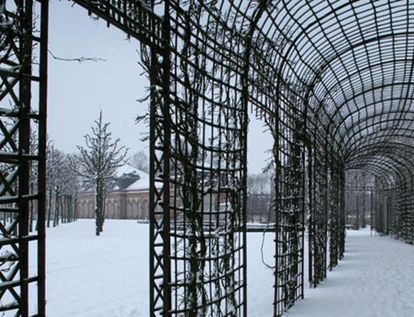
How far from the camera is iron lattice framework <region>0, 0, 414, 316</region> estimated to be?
9.05 ft

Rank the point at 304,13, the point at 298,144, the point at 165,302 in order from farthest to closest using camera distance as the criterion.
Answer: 1. the point at 298,144
2. the point at 304,13
3. the point at 165,302

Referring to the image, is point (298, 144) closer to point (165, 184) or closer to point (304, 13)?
point (304, 13)

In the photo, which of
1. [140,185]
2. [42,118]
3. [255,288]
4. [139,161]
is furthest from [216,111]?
[139,161]

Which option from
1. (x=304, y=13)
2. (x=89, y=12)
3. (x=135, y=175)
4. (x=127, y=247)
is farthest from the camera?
(x=135, y=175)


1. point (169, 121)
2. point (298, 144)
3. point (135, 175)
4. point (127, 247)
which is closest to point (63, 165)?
point (127, 247)

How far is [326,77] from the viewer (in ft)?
33.1

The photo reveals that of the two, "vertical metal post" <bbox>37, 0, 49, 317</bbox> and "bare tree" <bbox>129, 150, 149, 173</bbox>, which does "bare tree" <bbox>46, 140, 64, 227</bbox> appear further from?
"bare tree" <bbox>129, 150, 149, 173</bbox>

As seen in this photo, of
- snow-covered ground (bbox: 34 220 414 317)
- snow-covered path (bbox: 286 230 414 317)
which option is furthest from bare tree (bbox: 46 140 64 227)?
snow-covered path (bbox: 286 230 414 317)

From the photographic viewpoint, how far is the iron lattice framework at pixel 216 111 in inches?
109

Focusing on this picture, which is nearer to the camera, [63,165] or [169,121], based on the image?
[169,121]

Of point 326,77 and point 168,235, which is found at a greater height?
point 326,77

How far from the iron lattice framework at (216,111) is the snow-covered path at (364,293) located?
1.34 feet

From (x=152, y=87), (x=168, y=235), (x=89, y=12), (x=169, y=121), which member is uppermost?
(x=89, y=12)

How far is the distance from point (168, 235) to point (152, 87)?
1108mm
